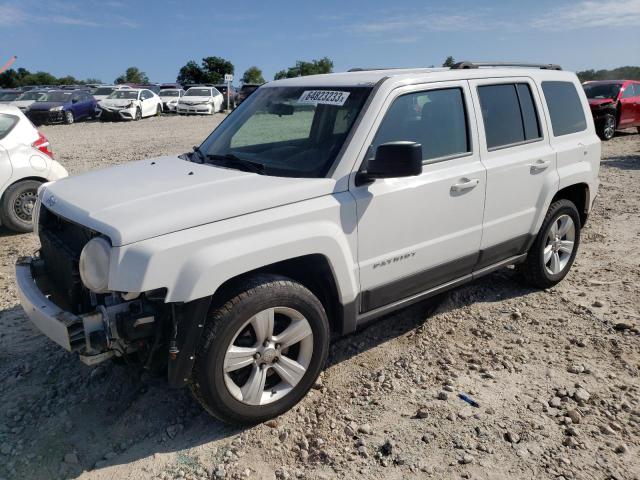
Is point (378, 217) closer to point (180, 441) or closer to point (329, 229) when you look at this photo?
point (329, 229)

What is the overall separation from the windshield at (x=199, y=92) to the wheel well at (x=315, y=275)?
97.1 ft

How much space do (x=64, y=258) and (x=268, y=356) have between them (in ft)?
4.11

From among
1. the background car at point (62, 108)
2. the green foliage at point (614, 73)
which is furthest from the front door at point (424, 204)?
the green foliage at point (614, 73)

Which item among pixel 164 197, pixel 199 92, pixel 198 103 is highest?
pixel 164 197

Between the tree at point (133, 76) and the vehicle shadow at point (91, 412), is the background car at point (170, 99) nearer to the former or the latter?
the vehicle shadow at point (91, 412)

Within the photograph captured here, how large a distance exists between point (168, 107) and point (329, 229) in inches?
1201

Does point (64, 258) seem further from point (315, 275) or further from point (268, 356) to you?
point (315, 275)

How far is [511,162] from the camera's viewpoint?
4168mm

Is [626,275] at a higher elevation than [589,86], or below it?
below

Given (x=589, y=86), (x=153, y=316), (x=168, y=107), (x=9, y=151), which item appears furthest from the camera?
(x=168, y=107)

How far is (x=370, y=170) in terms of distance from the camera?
10.6ft

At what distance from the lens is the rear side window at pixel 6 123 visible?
688 cm

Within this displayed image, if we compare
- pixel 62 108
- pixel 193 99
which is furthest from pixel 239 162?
pixel 193 99

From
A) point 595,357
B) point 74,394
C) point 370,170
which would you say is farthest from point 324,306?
point 595,357
